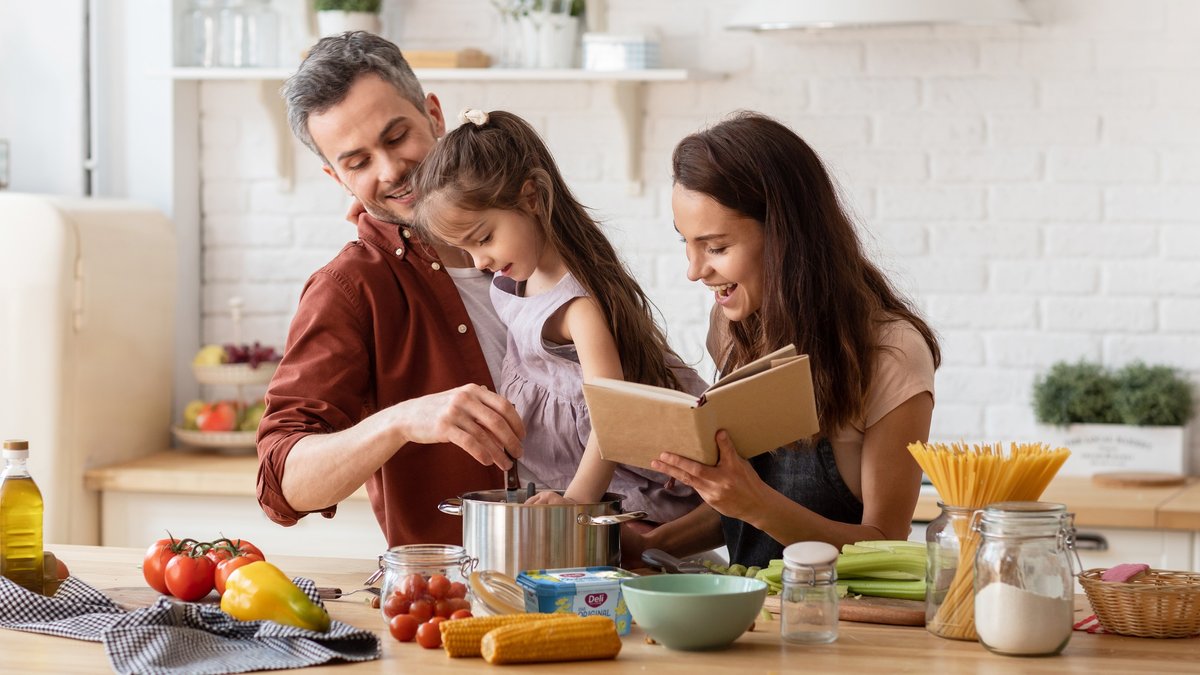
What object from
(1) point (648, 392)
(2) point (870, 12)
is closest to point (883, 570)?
(1) point (648, 392)

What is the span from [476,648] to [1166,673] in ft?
2.56

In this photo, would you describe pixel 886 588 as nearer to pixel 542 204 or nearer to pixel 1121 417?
pixel 542 204

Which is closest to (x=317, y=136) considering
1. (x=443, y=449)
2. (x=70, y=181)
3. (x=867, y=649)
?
(x=443, y=449)

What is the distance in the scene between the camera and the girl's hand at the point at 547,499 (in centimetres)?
190

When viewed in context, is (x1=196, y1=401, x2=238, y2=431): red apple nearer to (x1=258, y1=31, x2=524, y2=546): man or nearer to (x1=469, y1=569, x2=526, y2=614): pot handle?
(x1=258, y1=31, x2=524, y2=546): man

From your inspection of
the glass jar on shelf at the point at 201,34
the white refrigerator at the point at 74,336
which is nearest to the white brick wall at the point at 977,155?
the glass jar on shelf at the point at 201,34

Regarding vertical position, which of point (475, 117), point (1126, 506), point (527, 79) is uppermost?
point (527, 79)

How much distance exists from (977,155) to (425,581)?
2447mm

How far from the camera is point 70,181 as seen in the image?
4.11 meters

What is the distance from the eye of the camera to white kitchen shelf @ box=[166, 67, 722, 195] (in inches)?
148

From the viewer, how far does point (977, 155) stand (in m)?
3.79

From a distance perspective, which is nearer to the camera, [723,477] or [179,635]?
[179,635]

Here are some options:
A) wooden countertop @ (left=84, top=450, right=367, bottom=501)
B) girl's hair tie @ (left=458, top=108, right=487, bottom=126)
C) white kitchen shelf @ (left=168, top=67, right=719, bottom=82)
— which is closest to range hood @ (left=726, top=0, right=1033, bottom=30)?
white kitchen shelf @ (left=168, top=67, right=719, bottom=82)

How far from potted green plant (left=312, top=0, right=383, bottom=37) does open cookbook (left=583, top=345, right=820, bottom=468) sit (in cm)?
235
